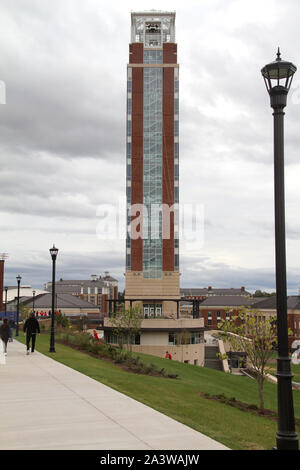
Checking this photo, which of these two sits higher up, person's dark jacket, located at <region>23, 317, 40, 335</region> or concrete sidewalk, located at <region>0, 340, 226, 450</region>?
person's dark jacket, located at <region>23, 317, 40, 335</region>

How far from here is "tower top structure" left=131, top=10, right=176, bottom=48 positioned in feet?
285

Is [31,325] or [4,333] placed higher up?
[31,325]

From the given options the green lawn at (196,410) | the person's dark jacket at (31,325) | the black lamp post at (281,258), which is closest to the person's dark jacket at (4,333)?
the person's dark jacket at (31,325)

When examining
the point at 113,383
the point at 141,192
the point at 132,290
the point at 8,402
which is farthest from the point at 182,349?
the point at 8,402

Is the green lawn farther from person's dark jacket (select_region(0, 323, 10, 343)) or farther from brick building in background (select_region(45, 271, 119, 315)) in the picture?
brick building in background (select_region(45, 271, 119, 315))

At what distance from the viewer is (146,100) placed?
83.2 meters

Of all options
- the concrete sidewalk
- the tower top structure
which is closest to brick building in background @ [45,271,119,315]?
the tower top structure

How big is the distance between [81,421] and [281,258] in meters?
4.78

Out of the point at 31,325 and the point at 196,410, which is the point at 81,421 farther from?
the point at 31,325

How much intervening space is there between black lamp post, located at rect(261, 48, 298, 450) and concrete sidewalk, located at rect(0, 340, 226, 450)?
110 cm

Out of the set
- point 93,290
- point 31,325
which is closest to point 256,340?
point 31,325

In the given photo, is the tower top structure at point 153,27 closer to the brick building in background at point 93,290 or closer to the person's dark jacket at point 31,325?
the person's dark jacket at point 31,325

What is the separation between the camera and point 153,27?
88438mm

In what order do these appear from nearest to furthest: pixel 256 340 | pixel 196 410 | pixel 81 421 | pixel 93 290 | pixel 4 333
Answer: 1. pixel 81 421
2. pixel 196 410
3. pixel 256 340
4. pixel 4 333
5. pixel 93 290
